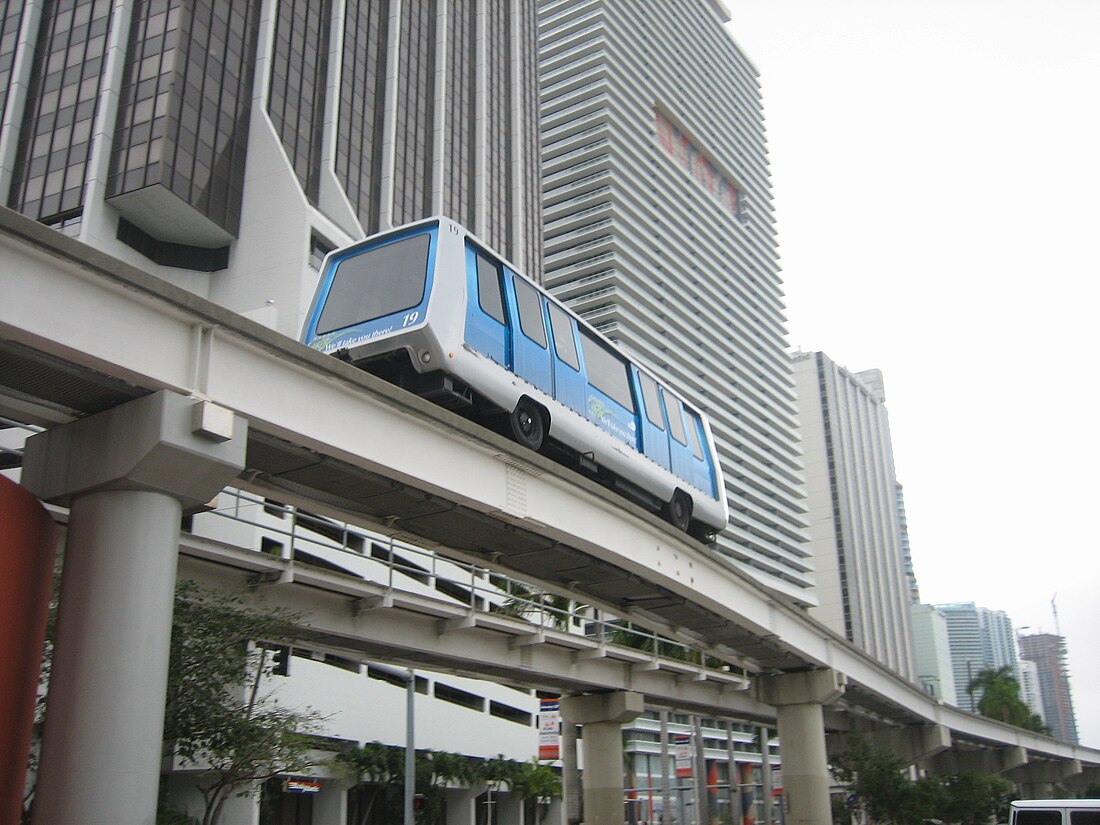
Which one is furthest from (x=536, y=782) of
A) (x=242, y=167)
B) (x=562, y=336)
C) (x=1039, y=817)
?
(x=562, y=336)

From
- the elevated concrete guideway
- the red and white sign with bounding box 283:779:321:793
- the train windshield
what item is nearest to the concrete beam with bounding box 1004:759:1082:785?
the red and white sign with bounding box 283:779:321:793

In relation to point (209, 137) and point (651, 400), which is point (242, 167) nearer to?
point (209, 137)

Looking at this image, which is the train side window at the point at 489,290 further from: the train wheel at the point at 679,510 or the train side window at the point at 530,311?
the train wheel at the point at 679,510

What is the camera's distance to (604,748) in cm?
3331

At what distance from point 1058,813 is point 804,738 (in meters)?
10.3

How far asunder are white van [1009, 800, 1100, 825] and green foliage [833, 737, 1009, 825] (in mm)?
20907

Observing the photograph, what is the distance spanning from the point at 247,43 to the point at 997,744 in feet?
183

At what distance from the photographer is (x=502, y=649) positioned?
27406mm

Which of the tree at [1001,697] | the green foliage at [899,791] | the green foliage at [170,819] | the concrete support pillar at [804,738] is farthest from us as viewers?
the tree at [1001,697]

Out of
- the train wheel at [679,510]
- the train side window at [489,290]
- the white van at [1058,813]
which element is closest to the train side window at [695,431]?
the train wheel at [679,510]

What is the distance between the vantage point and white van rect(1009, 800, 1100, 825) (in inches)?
A: 817

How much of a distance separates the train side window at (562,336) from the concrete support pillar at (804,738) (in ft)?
54.4

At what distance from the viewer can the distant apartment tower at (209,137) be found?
53.9m

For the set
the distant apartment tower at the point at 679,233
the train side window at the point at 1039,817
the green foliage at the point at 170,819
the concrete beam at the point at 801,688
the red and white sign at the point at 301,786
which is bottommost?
the train side window at the point at 1039,817
